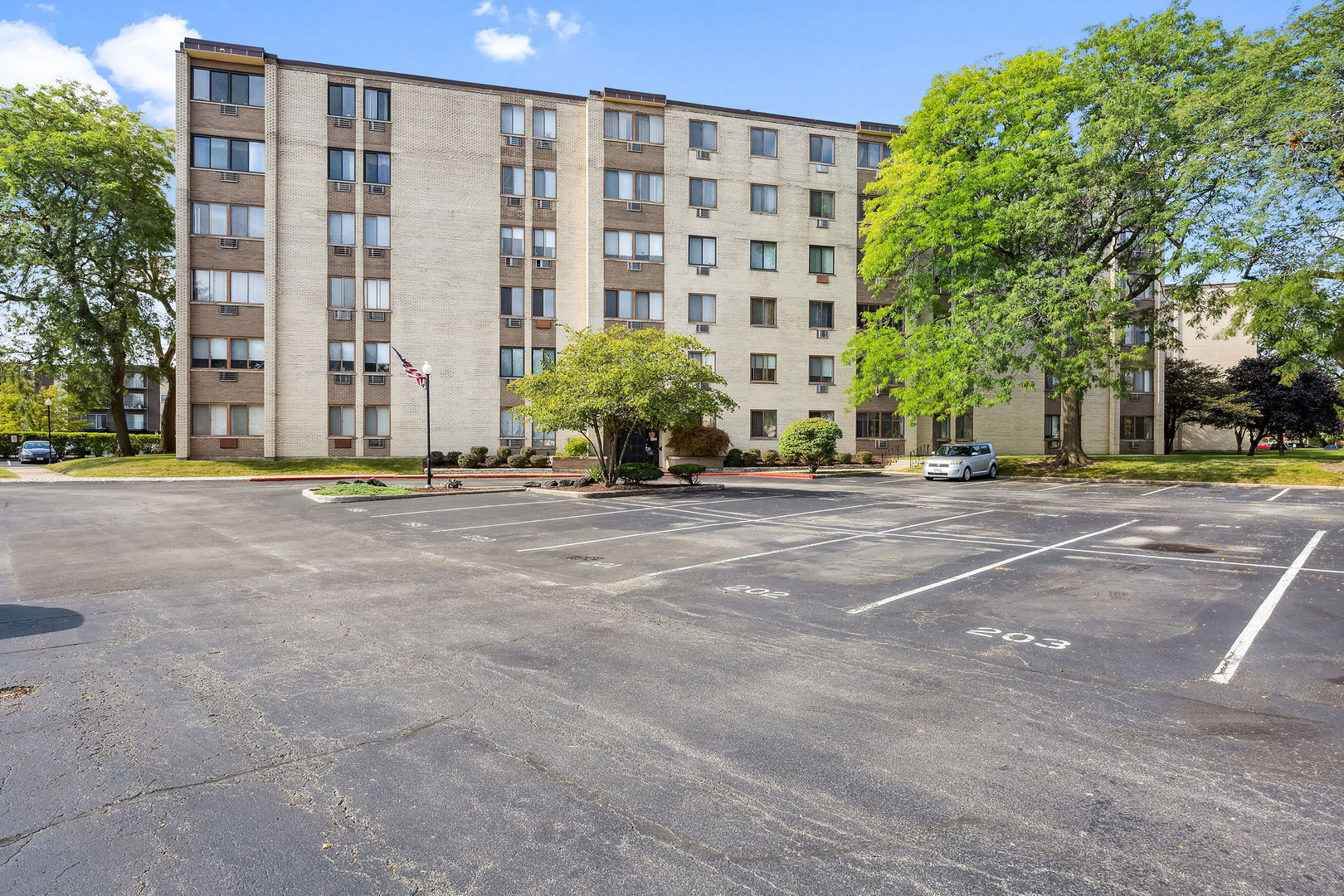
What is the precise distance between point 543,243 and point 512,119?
6693 millimetres

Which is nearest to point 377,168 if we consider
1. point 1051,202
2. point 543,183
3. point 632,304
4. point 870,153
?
point 543,183

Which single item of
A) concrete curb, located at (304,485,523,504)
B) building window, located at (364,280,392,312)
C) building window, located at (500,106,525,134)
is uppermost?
building window, located at (500,106,525,134)

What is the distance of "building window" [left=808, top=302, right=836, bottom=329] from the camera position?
135 ft

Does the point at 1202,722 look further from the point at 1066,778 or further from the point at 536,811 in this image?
the point at 536,811

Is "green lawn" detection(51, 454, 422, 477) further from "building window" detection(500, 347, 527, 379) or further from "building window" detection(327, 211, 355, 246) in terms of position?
"building window" detection(327, 211, 355, 246)

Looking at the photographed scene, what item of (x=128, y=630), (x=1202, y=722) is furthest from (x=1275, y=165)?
(x=128, y=630)

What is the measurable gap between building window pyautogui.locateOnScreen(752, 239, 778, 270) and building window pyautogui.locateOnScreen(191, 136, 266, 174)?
25.8m

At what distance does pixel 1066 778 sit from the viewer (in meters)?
4.04

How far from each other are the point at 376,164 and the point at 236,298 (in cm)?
966

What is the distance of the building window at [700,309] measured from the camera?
127 feet

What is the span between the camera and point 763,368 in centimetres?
4009

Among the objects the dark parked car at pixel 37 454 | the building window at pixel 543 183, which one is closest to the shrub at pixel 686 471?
the building window at pixel 543 183

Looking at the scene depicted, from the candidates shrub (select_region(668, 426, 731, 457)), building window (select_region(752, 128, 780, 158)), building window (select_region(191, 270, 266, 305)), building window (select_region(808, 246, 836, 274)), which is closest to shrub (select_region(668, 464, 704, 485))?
shrub (select_region(668, 426, 731, 457))

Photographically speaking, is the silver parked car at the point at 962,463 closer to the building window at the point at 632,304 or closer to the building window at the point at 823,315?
the building window at the point at 823,315
